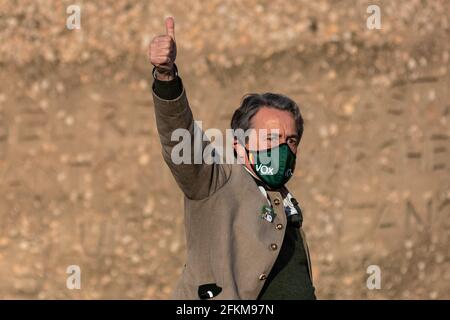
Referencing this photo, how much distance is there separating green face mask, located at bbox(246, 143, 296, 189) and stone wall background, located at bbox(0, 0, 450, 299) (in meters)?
4.30

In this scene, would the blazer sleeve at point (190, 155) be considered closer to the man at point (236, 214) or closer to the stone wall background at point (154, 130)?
the man at point (236, 214)

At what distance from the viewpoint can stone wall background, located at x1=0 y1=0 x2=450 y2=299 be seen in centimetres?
823

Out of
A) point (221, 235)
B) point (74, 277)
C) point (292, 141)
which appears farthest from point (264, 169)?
point (74, 277)

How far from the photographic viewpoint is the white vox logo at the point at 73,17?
827 centimetres

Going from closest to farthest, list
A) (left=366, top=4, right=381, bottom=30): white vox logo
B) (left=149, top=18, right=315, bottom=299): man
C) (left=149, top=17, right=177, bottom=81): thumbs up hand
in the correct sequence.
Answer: (left=149, top=17, right=177, bottom=81): thumbs up hand
(left=149, top=18, right=315, bottom=299): man
(left=366, top=4, right=381, bottom=30): white vox logo

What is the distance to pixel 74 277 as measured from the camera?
323 inches

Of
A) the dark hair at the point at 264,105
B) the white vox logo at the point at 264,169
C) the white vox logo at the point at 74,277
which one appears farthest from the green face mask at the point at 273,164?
the white vox logo at the point at 74,277

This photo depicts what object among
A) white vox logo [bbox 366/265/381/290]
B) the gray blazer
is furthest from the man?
white vox logo [bbox 366/265/381/290]

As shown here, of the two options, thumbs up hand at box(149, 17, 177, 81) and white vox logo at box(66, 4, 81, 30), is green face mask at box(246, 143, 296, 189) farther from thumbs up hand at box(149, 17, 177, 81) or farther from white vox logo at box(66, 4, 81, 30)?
white vox logo at box(66, 4, 81, 30)

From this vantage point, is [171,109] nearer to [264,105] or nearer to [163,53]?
[163,53]

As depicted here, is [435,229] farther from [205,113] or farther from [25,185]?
[25,185]

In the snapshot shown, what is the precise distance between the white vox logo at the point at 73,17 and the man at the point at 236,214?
179 inches

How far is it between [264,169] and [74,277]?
4.58 m

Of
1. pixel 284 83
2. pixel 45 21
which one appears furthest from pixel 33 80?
pixel 284 83
